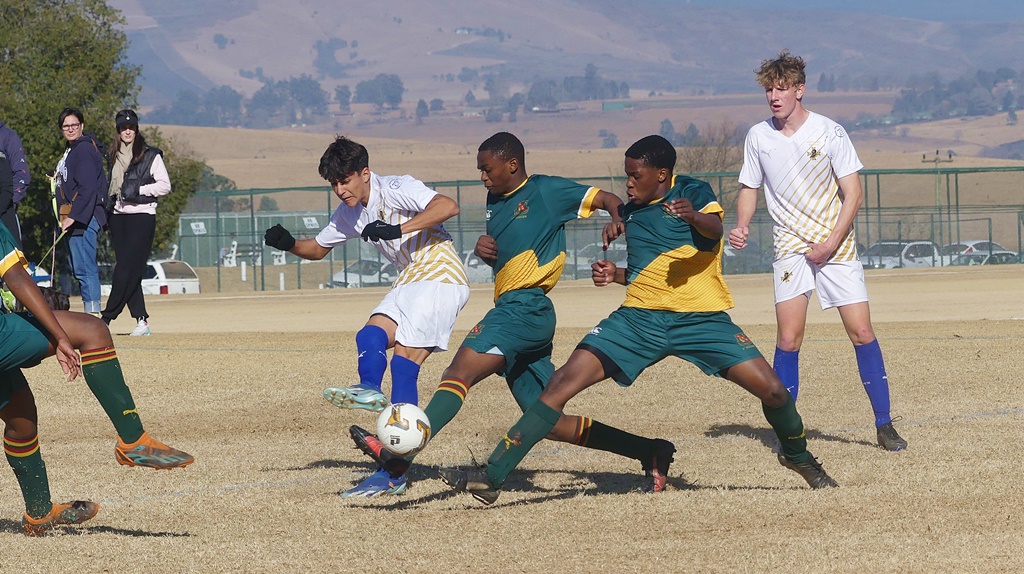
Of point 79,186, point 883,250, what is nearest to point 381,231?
point 79,186

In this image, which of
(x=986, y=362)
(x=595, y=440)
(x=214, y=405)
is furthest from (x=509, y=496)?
(x=986, y=362)

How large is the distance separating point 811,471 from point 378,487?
2.09 meters

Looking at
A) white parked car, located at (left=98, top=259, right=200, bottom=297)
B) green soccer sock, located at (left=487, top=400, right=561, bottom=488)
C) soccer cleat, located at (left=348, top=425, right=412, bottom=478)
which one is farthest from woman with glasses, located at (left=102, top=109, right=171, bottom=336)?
white parked car, located at (left=98, top=259, right=200, bottom=297)

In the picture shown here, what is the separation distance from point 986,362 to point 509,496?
20.9 ft

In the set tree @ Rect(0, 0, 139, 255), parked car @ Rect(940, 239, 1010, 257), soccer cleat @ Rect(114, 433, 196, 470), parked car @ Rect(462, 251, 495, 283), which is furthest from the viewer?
parked car @ Rect(940, 239, 1010, 257)

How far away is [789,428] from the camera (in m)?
6.68

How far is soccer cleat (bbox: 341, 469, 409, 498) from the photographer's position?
7.02 m

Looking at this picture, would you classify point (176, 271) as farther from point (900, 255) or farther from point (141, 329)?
point (141, 329)

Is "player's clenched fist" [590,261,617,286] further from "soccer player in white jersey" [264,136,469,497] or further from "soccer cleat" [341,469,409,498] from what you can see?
"soccer cleat" [341,469,409,498]

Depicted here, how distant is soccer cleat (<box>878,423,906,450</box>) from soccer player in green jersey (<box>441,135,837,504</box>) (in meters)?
1.32

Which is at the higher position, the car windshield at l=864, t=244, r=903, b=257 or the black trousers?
the black trousers

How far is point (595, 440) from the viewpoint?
7.15 meters

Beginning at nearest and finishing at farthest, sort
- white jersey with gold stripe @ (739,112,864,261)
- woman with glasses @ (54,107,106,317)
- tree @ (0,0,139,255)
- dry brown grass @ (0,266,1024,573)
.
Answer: dry brown grass @ (0,266,1024,573) < white jersey with gold stripe @ (739,112,864,261) < woman with glasses @ (54,107,106,317) < tree @ (0,0,139,255)

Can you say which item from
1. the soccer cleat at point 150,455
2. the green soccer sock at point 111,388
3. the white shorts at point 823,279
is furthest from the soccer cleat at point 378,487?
the white shorts at point 823,279
